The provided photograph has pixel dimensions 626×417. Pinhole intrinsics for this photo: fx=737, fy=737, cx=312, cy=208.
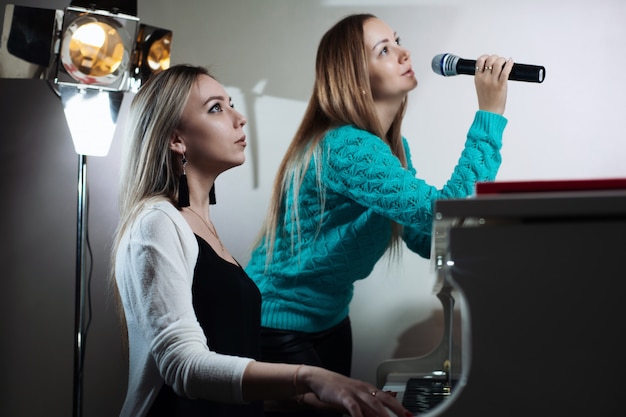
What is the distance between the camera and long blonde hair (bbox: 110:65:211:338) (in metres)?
1.45

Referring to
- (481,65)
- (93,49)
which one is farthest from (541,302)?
(93,49)

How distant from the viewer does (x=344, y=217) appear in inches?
70.8

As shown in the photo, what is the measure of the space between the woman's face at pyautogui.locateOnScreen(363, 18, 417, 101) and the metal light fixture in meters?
0.70

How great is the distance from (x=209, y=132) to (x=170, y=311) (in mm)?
476

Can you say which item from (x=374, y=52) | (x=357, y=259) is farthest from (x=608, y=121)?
(x=357, y=259)

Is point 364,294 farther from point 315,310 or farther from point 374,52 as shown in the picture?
point 374,52

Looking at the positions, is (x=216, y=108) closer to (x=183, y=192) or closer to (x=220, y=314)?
(x=183, y=192)

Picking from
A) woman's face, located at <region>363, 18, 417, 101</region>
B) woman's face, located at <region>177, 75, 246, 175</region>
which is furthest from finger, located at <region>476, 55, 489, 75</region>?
woman's face, located at <region>177, 75, 246, 175</region>

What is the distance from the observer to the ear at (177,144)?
4.95 feet

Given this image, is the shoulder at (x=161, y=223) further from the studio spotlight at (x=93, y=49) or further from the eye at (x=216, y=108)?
the studio spotlight at (x=93, y=49)

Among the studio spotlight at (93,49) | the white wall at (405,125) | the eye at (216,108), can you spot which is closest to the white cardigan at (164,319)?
the eye at (216,108)

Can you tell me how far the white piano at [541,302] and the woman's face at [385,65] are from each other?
121 centimetres

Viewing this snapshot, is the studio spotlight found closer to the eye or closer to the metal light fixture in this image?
the metal light fixture

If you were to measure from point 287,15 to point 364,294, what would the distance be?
990mm
